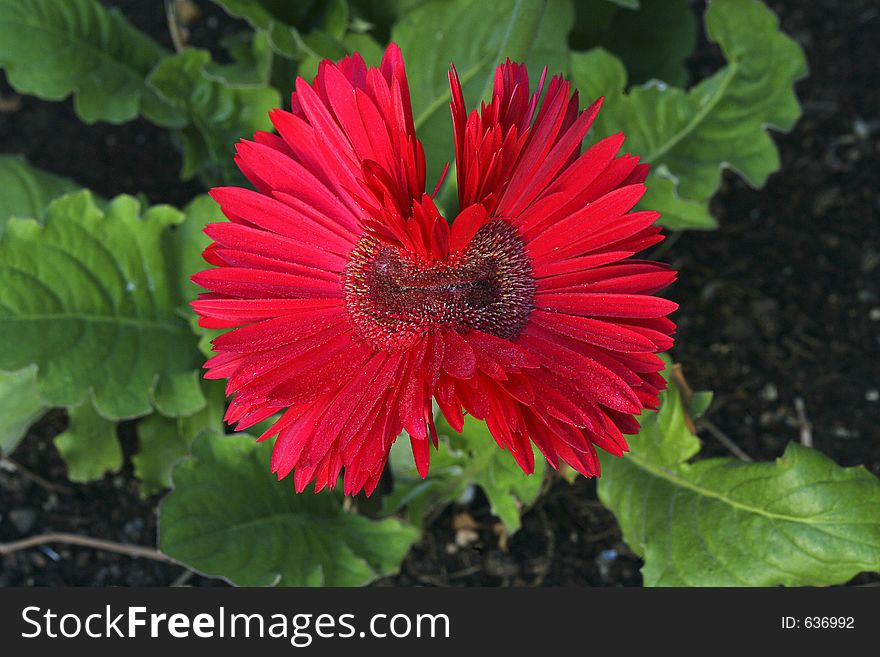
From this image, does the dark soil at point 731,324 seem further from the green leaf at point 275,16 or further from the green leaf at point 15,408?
the green leaf at point 275,16

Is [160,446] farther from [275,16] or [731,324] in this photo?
[731,324]

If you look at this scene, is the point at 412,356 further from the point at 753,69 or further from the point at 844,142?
the point at 844,142

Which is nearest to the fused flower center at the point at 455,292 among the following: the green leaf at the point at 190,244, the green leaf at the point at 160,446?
the green leaf at the point at 190,244

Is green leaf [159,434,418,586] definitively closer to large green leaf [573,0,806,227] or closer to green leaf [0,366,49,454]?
green leaf [0,366,49,454]

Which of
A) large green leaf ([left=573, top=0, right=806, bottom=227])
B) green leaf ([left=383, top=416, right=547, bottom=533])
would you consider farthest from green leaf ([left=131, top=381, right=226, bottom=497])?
large green leaf ([left=573, top=0, right=806, bottom=227])

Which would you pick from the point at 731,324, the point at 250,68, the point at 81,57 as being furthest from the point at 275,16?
the point at 731,324

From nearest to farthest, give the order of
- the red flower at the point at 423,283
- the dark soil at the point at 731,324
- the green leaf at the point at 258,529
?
the red flower at the point at 423,283
the green leaf at the point at 258,529
the dark soil at the point at 731,324
